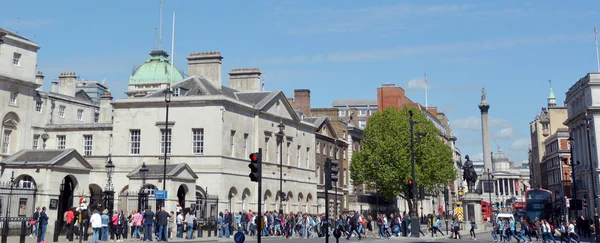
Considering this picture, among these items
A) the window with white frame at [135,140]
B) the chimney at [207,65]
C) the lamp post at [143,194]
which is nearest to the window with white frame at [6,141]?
the window with white frame at [135,140]

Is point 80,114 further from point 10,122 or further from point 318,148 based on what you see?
point 318,148

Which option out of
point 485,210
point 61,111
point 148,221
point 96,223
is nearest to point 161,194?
point 148,221

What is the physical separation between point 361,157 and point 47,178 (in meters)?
42.4

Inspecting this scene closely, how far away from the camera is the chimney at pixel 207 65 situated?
5409 centimetres

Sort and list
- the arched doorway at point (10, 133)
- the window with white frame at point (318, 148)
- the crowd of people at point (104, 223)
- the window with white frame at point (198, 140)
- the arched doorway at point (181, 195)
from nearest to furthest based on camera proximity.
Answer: the crowd of people at point (104, 223) < the arched doorway at point (181, 195) < the window with white frame at point (198, 140) < the arched doorway at point (10, 133) < the window with white frame at point (318, 148)

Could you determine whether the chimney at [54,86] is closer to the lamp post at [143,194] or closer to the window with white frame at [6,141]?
the window with white frame at [6,141]

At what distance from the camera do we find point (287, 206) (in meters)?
Answer: 57.4

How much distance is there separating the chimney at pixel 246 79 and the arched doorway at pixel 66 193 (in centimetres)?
2695

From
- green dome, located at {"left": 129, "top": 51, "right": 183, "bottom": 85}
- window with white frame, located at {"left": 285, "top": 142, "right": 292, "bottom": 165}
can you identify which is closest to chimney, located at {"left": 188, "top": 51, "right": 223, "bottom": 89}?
window with white frame, located at {"left": 285, "top": 142, "right": 292, "bottom": 165}

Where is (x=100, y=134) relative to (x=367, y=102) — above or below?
below

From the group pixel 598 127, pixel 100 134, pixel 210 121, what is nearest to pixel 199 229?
pixel 210 121

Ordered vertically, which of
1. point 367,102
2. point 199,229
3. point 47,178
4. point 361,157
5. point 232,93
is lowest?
point 199,229

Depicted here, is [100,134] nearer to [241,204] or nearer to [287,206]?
[241,204]

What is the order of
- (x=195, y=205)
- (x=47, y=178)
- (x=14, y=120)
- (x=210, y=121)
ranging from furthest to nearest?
(x=14, y=120), (x=210, y=121), (x=195, y=205), (x=47, y=178)
